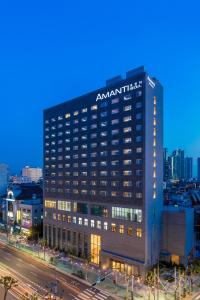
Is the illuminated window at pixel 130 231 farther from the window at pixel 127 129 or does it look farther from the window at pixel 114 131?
the window at pixel 114 131

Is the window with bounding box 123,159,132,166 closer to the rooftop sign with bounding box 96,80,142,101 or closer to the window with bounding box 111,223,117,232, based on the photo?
the window with bounding box 111,223,117,232

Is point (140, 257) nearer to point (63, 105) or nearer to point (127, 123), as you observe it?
point (127, 123)

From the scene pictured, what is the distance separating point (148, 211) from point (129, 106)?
104ft

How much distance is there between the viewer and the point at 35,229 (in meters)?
118

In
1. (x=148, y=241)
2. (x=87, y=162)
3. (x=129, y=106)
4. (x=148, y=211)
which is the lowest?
(x=148, y=241)

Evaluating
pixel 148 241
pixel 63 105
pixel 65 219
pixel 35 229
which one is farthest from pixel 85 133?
pixel 35 229

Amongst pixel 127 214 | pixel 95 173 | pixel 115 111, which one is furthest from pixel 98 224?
pixel 115 111

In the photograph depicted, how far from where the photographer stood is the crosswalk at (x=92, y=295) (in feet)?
207

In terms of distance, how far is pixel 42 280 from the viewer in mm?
72625

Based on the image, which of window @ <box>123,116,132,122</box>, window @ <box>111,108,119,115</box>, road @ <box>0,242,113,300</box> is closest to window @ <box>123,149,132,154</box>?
window @ <box>123,116,132,122</box>

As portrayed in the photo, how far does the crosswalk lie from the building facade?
50.2 ft

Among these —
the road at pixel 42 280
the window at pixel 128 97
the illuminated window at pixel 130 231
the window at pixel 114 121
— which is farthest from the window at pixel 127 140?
the road at pixel 42 280

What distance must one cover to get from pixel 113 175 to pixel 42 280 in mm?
36127

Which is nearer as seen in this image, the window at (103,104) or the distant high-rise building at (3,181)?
the window at (103,104)
